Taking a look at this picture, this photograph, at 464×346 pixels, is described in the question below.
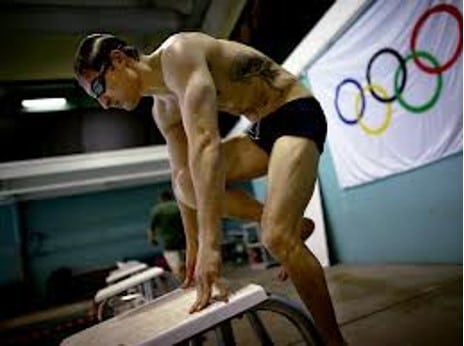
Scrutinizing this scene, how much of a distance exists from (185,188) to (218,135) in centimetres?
50

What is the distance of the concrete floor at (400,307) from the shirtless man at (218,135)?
0.80 feet

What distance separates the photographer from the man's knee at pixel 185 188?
192 centimetres

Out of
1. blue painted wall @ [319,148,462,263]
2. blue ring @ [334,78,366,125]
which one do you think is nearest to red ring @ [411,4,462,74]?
blue painted wall @ [319,148,462,263]

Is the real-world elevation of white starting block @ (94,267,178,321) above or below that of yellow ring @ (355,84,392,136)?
below

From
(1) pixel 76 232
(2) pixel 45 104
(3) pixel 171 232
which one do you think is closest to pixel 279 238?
(3) pixel 171 232

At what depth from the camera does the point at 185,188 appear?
1.93 metres

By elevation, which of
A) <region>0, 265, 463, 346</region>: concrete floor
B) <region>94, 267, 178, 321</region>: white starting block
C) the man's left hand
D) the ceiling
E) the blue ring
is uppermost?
the ceiling

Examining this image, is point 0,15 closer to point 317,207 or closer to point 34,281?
point 317,207

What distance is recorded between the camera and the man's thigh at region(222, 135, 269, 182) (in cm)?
196

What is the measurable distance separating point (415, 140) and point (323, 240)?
248cm

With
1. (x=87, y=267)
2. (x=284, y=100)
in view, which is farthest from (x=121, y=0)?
(x=87, y=267)

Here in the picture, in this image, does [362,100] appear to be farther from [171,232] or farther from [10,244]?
[10,244]

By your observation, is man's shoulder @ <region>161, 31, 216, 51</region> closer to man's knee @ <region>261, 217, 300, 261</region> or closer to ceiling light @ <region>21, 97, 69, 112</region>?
man's knee @ <region>261, 217, 300, 261</region>

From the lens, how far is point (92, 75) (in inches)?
67.0
